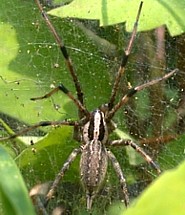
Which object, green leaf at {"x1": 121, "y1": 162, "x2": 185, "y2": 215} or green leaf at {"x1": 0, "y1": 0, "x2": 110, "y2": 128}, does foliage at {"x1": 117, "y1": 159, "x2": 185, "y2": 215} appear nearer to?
green leaf at {"x1": 121, "y1": 162, "x2": 185, "y2": 215}

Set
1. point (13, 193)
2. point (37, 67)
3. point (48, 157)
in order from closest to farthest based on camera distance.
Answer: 1. point (13, 193)
2. point (48, 157)
3. point (37, 67)

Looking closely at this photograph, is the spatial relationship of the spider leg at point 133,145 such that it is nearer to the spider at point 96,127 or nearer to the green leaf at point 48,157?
the spider at point 96,127

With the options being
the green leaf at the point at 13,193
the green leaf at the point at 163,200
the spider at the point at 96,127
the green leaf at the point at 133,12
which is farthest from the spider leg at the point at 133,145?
the green leaf at the point at 163,200

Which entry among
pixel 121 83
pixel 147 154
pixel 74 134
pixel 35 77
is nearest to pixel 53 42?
pixel 35 77

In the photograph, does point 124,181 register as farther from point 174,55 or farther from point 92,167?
point 174,55

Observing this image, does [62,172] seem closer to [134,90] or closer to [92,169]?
[92,169]

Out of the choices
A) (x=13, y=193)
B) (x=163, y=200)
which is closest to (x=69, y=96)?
(x=13, y=193)
